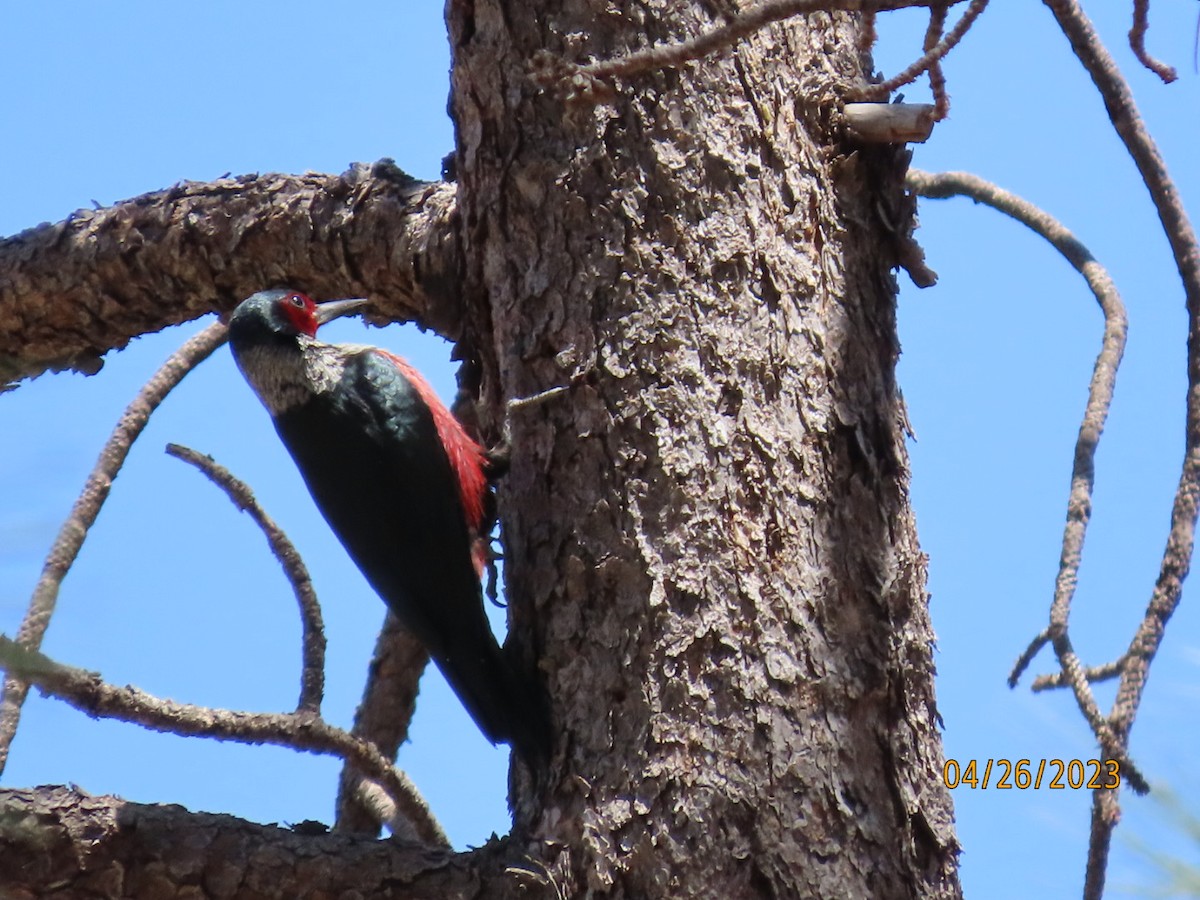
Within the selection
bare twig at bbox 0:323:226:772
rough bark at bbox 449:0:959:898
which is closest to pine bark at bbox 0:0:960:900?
rough bark at bbox 449:0:959:898

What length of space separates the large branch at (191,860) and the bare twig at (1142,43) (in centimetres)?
159

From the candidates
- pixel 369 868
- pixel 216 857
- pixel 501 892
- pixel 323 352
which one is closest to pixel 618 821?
pixel 501 892

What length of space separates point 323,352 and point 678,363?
1.30m

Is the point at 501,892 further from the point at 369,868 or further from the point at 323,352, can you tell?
the point at 323,352

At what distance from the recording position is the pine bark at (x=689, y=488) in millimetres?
2182

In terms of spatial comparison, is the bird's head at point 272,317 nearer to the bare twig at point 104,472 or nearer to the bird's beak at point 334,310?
the bird's beak at point 334,310

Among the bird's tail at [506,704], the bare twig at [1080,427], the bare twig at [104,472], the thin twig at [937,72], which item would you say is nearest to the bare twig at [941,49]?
the thin twig at [937,72]

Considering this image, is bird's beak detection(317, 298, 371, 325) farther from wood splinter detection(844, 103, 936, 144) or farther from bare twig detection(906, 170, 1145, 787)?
bare twig detection(906, 170, 1145, 787)

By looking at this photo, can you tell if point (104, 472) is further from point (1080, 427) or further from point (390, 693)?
point (1080, 427)

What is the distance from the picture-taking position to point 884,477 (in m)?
2.53

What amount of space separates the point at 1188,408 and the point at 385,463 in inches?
69.5

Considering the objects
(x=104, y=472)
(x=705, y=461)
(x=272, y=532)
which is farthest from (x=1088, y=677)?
(x=104, y=472)

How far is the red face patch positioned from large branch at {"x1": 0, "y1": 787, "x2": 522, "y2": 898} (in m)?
1.51

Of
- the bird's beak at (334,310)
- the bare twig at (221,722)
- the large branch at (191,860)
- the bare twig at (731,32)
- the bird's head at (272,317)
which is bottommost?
the large branch at (191,860)
